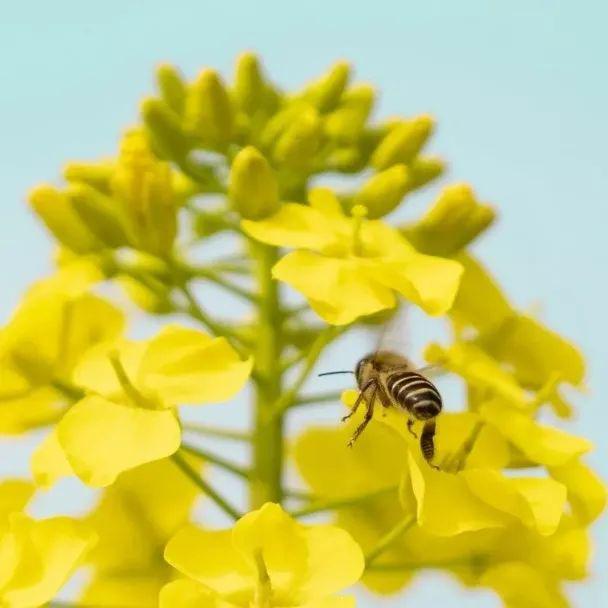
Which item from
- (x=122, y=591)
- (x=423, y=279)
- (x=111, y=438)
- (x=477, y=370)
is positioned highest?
(x=423, y=279)

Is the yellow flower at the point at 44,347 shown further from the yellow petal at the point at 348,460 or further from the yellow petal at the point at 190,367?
the yellow petal at the point at 348,460

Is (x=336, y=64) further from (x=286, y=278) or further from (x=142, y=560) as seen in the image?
(x=142, y=560)

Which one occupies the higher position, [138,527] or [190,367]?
[190,367]

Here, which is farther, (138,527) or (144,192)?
(138,527)

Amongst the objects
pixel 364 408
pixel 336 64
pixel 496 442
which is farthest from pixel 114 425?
pixel 336 64

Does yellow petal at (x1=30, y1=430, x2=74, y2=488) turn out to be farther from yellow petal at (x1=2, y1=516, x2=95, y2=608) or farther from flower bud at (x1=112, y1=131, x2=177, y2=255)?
flower bud at (x1=112, y1=131, x2=177, y2=255)

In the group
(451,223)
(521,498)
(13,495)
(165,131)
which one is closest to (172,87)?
(165,131)

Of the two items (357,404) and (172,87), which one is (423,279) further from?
(172,87)
